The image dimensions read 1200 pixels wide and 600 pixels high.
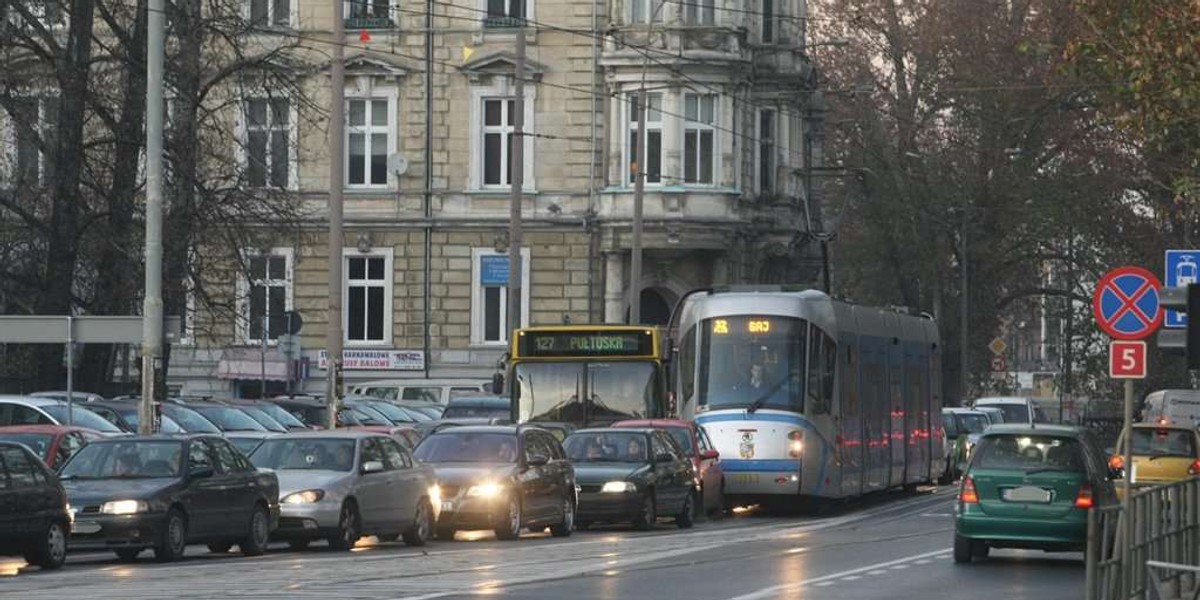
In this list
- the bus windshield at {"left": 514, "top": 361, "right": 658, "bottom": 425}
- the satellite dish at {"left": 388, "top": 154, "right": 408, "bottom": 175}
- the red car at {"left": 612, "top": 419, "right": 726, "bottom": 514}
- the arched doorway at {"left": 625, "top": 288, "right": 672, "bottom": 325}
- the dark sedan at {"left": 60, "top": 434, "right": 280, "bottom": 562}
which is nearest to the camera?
the dark sedan at {"left": 60, "top": 434, "right": 280, "bottom": 562}

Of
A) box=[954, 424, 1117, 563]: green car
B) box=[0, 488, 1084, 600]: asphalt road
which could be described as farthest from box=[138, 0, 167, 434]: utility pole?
box=[954, 424, 1117, 563]: green car

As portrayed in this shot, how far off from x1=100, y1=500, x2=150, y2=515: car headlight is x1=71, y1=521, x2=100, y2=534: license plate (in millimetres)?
153

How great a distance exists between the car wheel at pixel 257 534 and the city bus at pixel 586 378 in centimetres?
1177

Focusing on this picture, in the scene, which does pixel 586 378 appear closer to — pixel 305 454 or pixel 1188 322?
pixel 305 454

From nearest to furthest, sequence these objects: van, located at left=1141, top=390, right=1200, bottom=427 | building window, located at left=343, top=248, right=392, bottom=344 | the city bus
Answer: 1. the city bus
2. van, located at left=1141, top=390, right=1200, bottom=427
3. building window, located at left=343, top=248, right=392, bottom=344

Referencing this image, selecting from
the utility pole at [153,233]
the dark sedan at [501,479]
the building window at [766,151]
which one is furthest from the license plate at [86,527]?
the building window at [766,151]

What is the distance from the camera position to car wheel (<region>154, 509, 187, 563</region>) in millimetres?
25516

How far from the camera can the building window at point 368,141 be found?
65438mm

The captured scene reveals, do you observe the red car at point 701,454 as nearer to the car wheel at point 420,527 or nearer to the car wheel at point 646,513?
the car wheel at point 646,513

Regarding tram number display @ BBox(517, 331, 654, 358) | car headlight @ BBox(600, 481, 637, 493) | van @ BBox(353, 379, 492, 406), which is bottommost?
car headlight @ BBox(600, 481, 637, 493)

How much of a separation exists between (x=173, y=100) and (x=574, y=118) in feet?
78.7

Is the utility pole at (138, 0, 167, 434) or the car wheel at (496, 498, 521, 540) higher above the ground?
the utility pole at (138, 0, 167, 434)

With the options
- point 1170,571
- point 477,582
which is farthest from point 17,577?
point 1170,571

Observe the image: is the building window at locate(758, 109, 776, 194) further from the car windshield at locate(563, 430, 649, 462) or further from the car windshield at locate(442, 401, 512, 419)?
the car windshield at locate(563, 430, 649, 462)
